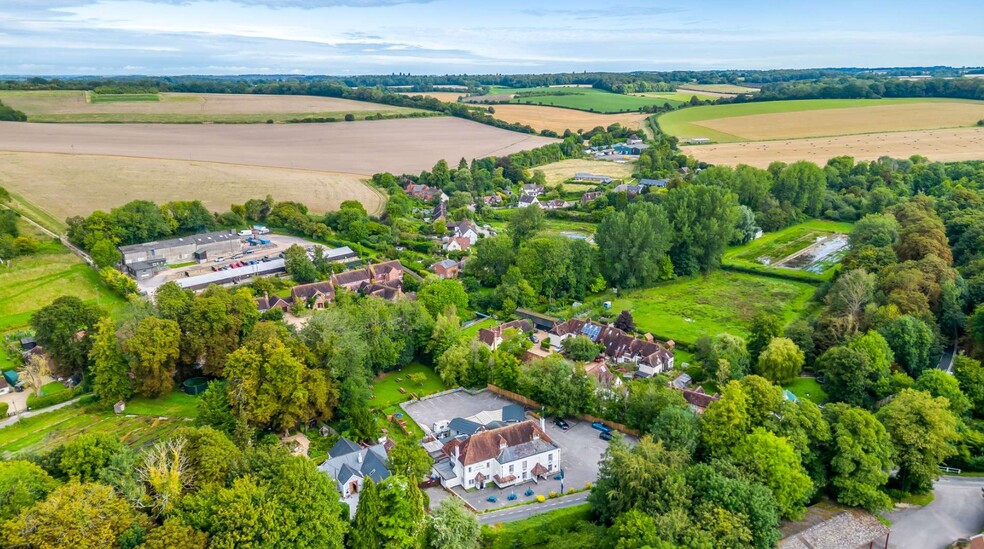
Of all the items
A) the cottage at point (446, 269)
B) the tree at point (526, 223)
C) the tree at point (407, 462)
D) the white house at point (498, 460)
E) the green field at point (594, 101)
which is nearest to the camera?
the tree at point (407, 462)

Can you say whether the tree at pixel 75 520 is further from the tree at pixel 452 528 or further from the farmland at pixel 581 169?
the farmland at pixel 581 169

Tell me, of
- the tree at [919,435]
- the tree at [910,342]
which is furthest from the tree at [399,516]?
the tree at [910,342]

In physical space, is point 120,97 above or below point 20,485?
above

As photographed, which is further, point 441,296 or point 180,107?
point 180,107

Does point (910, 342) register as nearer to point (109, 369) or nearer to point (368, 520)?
point (368, 520)

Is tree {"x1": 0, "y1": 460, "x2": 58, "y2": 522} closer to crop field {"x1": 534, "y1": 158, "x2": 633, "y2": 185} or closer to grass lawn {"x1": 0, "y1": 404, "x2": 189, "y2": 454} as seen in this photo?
grass lawn {"x1": 0, "y1": 404, "x2": 189, "y2": 454}

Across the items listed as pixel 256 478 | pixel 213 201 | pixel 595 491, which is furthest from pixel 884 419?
pixel 213 201

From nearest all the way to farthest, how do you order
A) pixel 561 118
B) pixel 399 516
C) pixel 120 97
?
pixel 399 516, pixel 120 97, pixel 561 118

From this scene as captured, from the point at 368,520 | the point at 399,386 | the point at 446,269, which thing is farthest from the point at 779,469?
the point at 446,269
